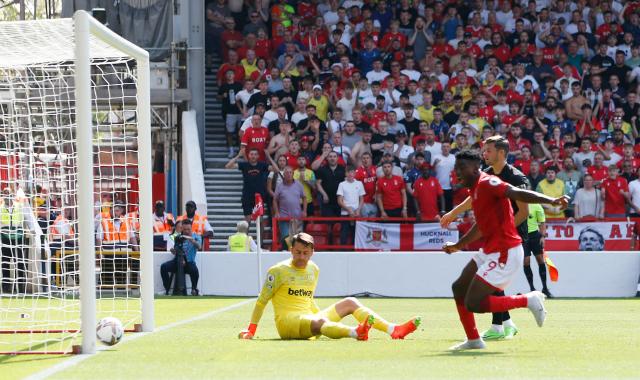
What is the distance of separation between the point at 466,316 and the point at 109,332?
9.68ft

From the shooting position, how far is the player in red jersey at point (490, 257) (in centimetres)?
985

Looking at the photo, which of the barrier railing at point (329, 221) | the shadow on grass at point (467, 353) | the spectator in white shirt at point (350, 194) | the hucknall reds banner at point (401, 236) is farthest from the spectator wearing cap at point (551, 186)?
the shadow on grass at point (467, 353)

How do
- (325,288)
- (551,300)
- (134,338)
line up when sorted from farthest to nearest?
1. (325,288)
2. (551,300)
3. (134,338)

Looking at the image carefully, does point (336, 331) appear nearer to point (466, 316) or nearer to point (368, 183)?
point (466, 316)

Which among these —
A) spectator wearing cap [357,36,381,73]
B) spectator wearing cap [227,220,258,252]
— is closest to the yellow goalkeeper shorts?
spectator wearing cap [227,220,258,252]

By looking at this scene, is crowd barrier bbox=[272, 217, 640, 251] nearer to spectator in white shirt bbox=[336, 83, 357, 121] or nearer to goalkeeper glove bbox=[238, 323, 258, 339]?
spectator in white shirt bbox=[336, 83, 357, 121]

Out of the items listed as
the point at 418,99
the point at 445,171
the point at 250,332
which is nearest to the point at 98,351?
the point at 250,332

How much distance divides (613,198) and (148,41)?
10.8 metres

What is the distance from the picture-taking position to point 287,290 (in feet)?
35.9

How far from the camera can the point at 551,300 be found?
20.5m

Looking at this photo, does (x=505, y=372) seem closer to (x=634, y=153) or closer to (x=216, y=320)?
(x=216, y=320)

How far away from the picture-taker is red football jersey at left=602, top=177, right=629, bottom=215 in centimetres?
2367

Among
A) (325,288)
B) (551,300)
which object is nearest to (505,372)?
(551,300)

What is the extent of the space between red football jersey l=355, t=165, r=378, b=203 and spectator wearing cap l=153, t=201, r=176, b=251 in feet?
12.3
